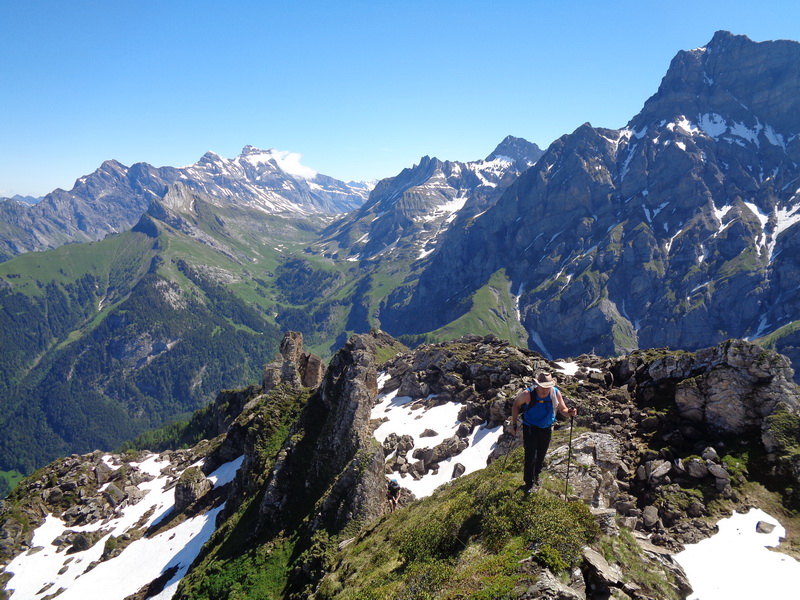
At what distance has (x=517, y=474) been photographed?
21.1m

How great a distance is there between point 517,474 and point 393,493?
1655 centimetres

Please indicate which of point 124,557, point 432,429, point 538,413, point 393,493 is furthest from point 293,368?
point 538,413

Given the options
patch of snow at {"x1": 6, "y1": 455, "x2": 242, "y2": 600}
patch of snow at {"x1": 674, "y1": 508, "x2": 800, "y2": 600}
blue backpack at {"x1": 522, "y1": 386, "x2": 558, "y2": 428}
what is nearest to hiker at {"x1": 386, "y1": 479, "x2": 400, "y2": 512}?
patch of snow at {"x1": 674, "y1": 508, "x2": 800, "y2": 600}

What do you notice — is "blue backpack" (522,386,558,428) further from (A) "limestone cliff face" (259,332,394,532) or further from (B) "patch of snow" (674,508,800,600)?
(A) "limestone cliff face" (259,332,394,532)

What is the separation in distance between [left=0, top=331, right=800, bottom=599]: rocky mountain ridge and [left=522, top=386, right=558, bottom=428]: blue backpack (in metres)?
3.21

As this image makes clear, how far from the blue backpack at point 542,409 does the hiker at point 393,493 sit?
20964mm

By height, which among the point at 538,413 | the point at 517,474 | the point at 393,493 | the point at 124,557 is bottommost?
the point at 124,557

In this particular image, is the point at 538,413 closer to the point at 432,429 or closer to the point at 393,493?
the point at 393,493

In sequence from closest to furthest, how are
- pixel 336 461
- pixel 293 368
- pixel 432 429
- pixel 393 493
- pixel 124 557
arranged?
1. pixel 393 493
2. pixel 336 461
3. pixel 432 429
4. pixel 124 557
5. pixel 293 368

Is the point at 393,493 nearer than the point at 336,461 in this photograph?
Yes

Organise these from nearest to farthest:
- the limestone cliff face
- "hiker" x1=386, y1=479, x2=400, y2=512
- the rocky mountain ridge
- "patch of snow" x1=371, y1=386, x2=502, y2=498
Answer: the rocky mountain ridge → the limestone cliff face → "hiker" x1=386, y1=479, x2=400, y2=512 → "patch of snow" x1=371, y1=386, x2=502, y2=498

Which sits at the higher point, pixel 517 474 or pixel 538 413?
pixel 538 413

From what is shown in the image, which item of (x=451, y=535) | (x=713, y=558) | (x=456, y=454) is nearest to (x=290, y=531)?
(x=456, y=454)

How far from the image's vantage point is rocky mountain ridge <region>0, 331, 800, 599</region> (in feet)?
60.6
